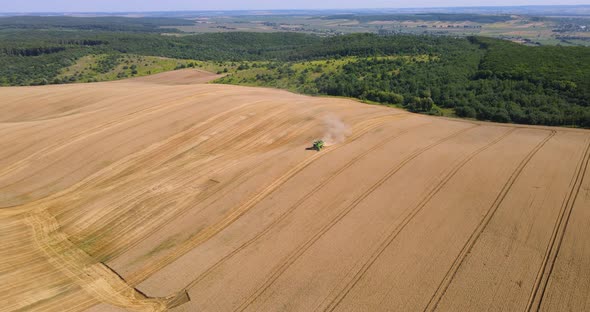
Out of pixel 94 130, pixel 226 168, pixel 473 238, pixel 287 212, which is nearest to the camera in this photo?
pixel 473 238

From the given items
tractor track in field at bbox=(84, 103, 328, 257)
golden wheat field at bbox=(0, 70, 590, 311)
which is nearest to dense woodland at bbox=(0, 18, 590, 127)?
golden wheat field at bbox=(0, 70, 590, 311)

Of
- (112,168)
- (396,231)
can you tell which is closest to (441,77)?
(396,231)

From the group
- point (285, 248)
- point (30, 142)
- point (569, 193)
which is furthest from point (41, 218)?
point (569, 193)

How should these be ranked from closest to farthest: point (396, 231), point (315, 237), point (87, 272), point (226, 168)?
point (87, 272) → point (315, 237) → point (396, 231) → point (226, 168)

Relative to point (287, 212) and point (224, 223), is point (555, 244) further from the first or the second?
point (224, 223)

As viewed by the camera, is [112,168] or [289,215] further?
[112,168]

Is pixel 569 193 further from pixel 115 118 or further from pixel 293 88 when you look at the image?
pixel 293 88

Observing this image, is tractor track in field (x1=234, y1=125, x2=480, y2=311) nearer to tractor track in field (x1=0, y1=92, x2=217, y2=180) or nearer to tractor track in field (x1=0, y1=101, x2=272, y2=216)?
tractor track in field (x1=0, y1=101, x2=272, y2=216)
